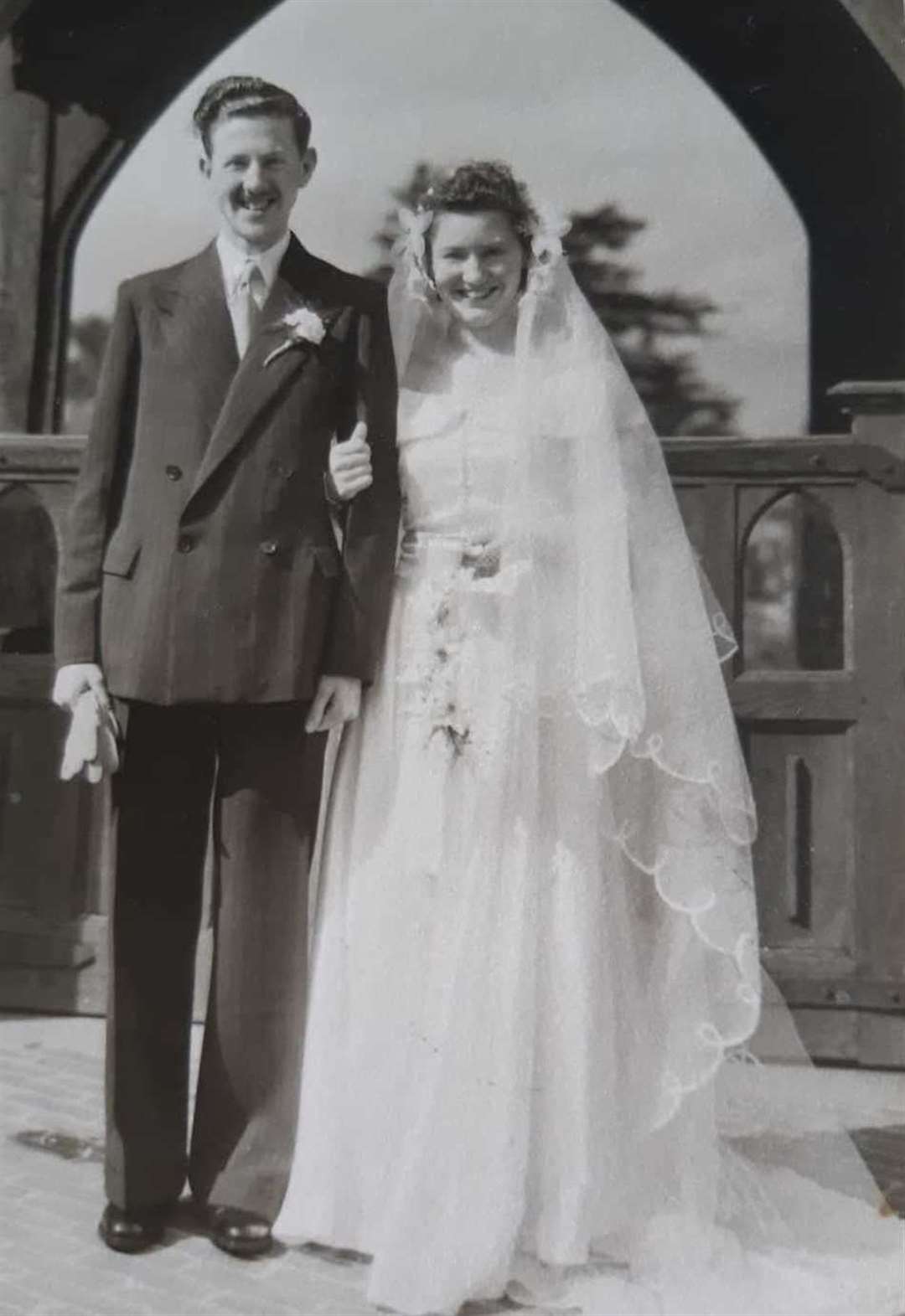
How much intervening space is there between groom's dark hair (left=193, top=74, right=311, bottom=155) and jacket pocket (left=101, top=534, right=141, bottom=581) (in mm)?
785

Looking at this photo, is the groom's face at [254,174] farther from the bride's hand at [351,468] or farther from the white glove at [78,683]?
the white glove at [78,683]

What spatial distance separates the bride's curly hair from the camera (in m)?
2.39

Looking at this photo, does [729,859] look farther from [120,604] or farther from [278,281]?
[278,281]

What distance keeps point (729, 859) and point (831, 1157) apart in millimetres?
776

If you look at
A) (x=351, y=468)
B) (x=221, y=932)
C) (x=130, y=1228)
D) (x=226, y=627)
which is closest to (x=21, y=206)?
(x=351, y=468)

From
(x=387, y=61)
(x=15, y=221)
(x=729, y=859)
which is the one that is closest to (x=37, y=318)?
(x=15, y=221)

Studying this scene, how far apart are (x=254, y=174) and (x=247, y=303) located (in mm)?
231

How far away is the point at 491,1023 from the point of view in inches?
88.5

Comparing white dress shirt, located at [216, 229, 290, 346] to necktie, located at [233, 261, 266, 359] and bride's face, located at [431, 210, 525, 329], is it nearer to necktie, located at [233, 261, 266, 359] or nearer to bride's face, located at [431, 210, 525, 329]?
necktie, located at [233, 261, 266, 359]

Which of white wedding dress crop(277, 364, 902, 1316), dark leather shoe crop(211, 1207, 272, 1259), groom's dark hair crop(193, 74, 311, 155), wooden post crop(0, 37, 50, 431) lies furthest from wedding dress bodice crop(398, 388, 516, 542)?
wooden post crop(0, 37, 50, 431)

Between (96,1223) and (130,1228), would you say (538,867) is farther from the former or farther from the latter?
(96,1223)

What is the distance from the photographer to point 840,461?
334cm

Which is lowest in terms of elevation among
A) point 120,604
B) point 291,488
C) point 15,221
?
point 120,604

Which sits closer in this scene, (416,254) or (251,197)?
(251,197)
